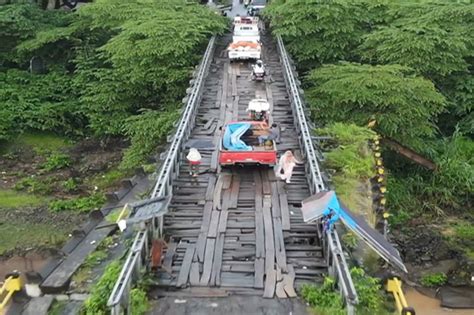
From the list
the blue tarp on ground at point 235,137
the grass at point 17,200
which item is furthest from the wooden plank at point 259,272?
the grass at point 17,200

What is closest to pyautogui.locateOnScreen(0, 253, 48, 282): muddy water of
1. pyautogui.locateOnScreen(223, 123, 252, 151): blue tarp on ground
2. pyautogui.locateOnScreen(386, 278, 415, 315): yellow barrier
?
pyautogui.locateOnScreen(223, 123, 252, 151): blue tarp on ground

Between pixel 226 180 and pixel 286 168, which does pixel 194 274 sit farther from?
pixel 286 168

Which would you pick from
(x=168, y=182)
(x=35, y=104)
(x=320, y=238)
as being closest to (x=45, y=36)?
(x=35, y=104)

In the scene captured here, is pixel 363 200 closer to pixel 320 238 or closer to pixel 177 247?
pixel 320 238

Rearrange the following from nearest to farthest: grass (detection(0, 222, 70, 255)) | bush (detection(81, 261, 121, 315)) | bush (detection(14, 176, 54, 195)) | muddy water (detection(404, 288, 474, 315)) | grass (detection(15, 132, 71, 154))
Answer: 1. bush (detection(81, 261, 121, 315))
2. muddy water (detection(404, 288, 474, 315))
3. grass (detection(0, 222, 70, 255))
4. bush (detection(14, 176, 54, 195))
5. grass (detection(15, 132, 71, 154))

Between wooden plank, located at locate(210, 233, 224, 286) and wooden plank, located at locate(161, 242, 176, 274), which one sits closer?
wooden plank, located at locate(210, 233, 224, 286)

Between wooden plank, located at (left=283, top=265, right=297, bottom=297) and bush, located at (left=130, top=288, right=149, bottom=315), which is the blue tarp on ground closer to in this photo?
wooden plank, located at (left=283, top=265, right=297, bottom=297)
